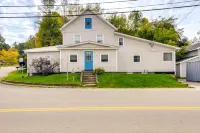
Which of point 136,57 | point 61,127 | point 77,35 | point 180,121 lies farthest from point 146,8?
point 61,127

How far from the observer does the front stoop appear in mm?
18109

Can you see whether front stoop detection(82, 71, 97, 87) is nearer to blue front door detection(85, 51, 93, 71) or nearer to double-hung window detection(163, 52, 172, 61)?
blue front door detection(85, 51, 93, 71)

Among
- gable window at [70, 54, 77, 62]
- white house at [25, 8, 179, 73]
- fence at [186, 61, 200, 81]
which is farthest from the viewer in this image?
white house at [25, 8, 179, 73]

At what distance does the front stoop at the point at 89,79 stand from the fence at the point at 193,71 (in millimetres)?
11705

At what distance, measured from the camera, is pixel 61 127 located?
5.16 meters

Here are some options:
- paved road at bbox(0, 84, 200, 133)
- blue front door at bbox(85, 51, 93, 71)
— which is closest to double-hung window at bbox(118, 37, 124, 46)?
blue front door at bbox(85, 51, 93, 71)

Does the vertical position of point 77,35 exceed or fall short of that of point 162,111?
it exceeds it

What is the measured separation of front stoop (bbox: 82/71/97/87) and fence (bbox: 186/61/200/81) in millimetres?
11705

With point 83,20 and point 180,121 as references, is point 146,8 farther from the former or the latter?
point 180,121

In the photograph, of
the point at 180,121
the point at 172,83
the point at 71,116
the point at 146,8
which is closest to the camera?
the point at 180,121

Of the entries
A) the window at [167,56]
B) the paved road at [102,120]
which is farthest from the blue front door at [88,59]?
the paved road at [102,120]

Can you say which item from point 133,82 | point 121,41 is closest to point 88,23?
point 121,41

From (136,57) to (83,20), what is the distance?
335 inches

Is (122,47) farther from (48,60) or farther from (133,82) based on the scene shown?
(48,60)
